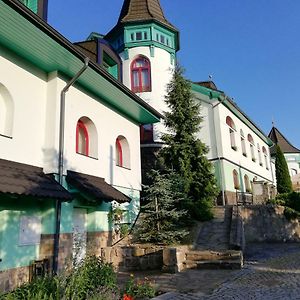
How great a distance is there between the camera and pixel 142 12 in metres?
21.0

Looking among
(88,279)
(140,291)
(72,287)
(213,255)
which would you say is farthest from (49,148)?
(213,255)

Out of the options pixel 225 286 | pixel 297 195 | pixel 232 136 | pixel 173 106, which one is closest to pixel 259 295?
pixel 225 286

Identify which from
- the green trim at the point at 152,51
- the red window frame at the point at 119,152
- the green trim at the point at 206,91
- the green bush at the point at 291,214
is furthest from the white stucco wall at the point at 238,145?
the red window frame at the point at 119,152

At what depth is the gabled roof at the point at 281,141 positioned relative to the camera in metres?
45.6

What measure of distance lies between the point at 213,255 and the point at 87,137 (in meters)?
6.00

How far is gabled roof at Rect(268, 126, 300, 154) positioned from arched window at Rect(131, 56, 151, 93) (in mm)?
30501

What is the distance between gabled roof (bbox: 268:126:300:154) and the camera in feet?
150

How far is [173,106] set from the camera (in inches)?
662

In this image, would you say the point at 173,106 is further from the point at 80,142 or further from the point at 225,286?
the point at 225,286

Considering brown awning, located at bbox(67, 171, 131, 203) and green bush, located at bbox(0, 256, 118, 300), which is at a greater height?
brown awning, located at bbox(67, 171, 131, 203)

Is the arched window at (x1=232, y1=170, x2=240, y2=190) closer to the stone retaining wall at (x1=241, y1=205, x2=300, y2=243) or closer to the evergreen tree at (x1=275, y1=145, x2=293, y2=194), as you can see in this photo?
the stone retaining wall at (x1=241, y1=205, x2=300, y2=243)

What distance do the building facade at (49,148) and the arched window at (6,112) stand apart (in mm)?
25

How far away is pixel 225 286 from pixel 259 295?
1.08 metres

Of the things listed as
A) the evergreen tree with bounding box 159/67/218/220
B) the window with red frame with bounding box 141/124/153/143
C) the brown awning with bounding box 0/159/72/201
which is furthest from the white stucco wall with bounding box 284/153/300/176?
the brown awning with bounding box 0/159/72/201
